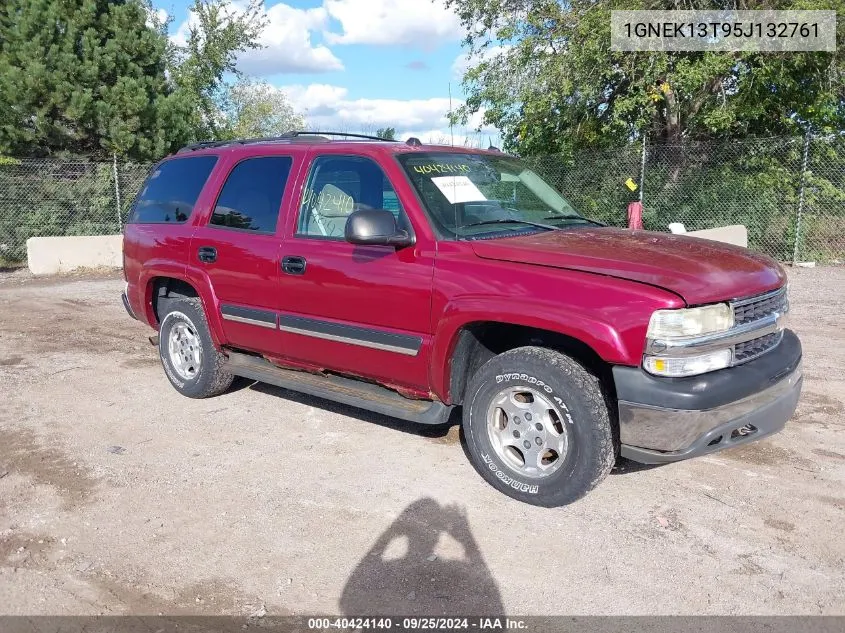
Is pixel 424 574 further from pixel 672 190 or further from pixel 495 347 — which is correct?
pixel 672 190

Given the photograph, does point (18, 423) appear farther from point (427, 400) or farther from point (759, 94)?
point (759, 94)

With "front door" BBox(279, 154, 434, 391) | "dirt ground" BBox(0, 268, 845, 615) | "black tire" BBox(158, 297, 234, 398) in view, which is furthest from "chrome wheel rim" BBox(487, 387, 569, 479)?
"black tire" BBox(158, 297, 234, 398)

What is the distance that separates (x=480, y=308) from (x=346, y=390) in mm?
1289

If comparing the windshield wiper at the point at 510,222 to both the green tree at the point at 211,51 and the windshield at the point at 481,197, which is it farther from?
the green tree at the point at 211,51

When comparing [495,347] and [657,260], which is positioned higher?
[657,260]

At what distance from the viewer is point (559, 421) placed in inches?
145

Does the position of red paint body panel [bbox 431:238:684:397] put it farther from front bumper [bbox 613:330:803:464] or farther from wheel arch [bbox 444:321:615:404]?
front bumper [bbox 613:330:803:464]

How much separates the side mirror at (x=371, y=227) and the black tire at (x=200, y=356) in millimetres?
2098

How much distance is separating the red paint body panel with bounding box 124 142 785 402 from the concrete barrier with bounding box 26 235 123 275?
9.54m

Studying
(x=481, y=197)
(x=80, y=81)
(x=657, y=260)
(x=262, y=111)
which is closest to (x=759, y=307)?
(x=657, y=260)

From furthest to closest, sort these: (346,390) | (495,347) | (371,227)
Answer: (346,390)
(495,347)
(371,227)

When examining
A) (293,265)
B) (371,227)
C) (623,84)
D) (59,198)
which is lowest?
(293,265)

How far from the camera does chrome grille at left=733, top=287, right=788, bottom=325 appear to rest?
11.5 ft

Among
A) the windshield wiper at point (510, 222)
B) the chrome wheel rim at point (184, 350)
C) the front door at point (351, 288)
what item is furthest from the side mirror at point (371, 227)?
the chrome wheel rim at point (184, 350)
